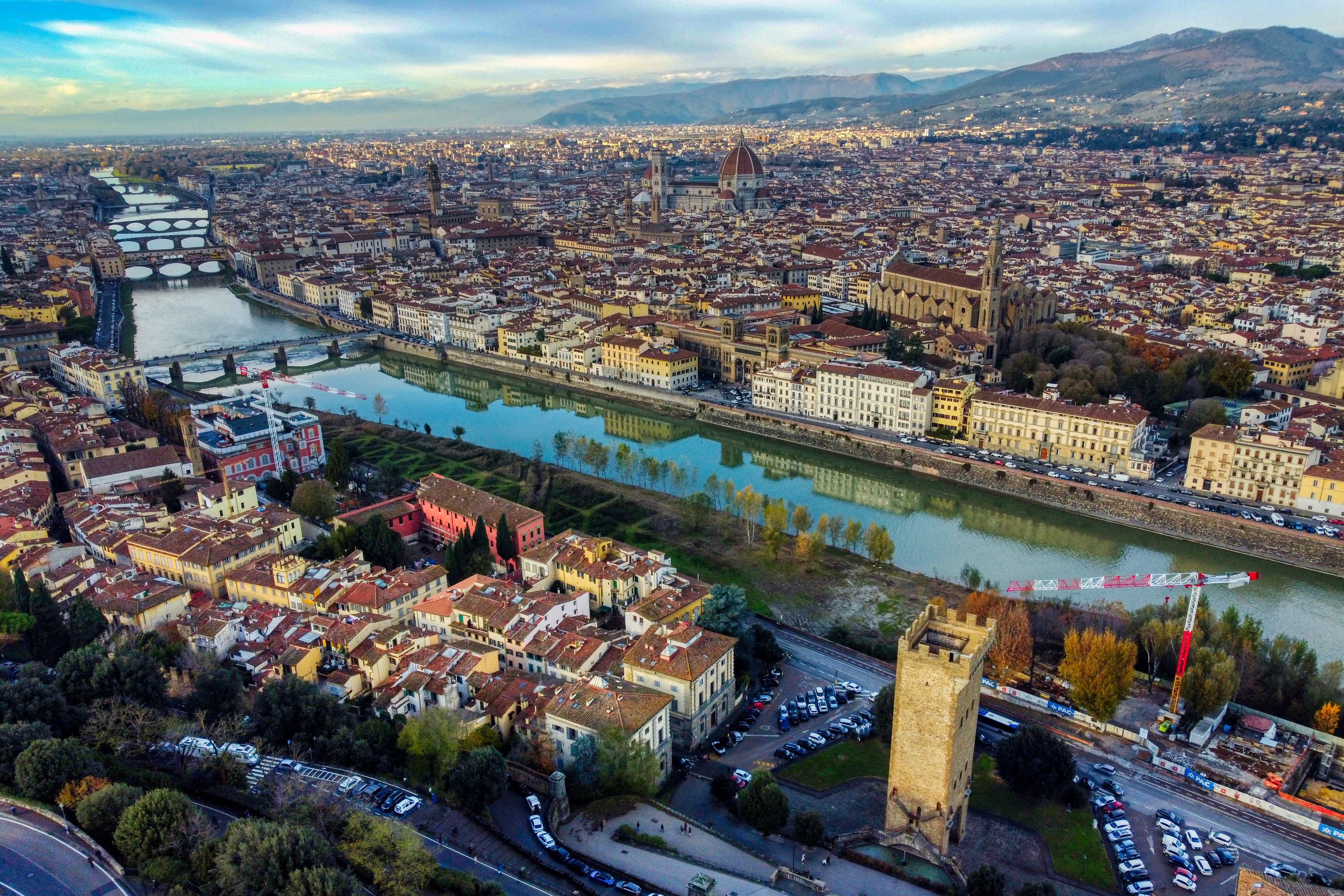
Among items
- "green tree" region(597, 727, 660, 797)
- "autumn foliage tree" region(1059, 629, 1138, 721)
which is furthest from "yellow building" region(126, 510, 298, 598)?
Answer: "autumn foliage tree" region(1059, 629, 1138, 721)

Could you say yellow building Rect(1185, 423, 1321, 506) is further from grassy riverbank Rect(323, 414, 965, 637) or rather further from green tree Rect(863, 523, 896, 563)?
green tree Rect(863, 523, 896, 563)

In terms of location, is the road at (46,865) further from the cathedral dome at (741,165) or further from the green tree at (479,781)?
the cathedral dome at (741,165)

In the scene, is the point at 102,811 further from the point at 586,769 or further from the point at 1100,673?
the point at 1100,673

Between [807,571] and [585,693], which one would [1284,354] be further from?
[585,693]

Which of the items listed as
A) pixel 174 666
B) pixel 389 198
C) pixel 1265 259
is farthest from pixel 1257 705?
pixel 389 198

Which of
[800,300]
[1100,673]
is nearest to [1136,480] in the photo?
[1100,673]

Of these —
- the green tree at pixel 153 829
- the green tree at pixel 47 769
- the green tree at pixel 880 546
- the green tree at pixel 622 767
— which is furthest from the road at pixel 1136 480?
the green tree at pixel 47 769
